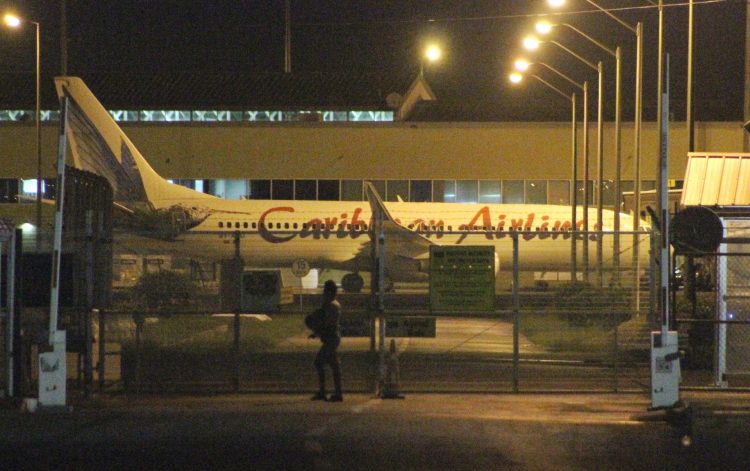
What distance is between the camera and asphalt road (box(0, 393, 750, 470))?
36.3ft

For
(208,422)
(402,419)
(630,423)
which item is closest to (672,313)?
(630,423)

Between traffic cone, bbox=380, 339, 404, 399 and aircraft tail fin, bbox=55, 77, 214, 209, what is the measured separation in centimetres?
2348

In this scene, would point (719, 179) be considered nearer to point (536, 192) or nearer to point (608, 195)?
point (536, 192)

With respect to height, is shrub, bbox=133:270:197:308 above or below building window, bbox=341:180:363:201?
below

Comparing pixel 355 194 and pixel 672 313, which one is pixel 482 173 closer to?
pixel 355 194

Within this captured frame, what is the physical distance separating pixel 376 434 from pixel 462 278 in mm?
3947

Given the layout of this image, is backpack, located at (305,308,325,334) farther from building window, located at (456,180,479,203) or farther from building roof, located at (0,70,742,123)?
building roof, located at (0,70,742,123)

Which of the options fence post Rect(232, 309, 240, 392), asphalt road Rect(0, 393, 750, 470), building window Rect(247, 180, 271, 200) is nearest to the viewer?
asphalt road Rect(0, 393, 750, 470)

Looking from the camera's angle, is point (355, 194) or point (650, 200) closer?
point (650, 200)

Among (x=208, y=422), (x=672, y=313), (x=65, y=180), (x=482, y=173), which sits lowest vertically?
(x=208, y=422)

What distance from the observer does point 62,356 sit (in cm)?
1395

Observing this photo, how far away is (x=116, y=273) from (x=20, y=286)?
3651 millimetres

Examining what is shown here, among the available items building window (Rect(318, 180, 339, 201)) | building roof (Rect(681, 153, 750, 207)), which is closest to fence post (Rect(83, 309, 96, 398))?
building roof (Rect(681, 153, 750, 207))

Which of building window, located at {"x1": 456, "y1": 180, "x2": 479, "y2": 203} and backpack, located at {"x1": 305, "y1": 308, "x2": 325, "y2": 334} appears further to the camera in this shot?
building window, located at {"x1": 456, "y1": 180, "x2": 479, "y2": 203}
